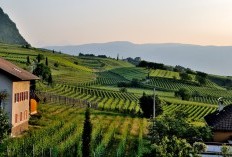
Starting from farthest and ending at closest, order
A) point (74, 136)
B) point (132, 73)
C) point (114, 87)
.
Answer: point (132, 73) → point (114, 87) → point (74, 136)

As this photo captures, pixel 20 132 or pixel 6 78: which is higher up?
pixel 6 78

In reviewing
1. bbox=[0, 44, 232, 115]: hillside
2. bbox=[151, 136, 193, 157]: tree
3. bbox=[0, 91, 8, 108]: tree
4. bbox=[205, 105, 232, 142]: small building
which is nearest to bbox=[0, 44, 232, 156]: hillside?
bbox=[0, 44, 232, 115]: hillside

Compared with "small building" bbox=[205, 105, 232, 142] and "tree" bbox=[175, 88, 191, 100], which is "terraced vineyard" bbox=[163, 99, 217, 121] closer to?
"tree" bbox=[175, 88, 191, 100]

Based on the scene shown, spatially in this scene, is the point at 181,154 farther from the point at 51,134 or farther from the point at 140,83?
the point at 140,83

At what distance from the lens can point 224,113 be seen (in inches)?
1934

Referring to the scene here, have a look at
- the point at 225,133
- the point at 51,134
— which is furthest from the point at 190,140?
the point at 51,134

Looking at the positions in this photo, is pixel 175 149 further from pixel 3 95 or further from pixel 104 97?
pixel 104 97

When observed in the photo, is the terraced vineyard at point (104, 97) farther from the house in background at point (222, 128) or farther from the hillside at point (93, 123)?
the house in background at point (222, 128)

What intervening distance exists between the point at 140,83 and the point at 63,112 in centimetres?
7860

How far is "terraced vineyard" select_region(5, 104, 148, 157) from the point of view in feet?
135

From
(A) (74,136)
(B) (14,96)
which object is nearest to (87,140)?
(A) (74,136)

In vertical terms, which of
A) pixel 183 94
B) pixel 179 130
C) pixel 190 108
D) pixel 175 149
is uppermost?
pixel 175 149

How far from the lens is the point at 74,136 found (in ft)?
157

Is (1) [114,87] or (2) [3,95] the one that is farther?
(1) [114,87]
